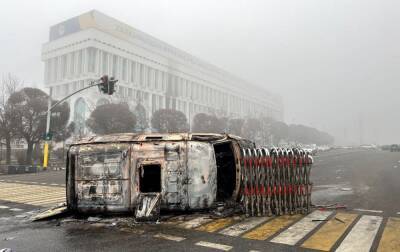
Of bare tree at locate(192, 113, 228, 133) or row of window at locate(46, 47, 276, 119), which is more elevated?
row of window at locate(46, 47, 276, 119)

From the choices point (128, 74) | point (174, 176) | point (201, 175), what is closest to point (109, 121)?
point (174, 176)

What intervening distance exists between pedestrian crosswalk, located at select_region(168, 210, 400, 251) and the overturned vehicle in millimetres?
536

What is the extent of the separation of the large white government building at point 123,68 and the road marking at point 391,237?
72267 mm

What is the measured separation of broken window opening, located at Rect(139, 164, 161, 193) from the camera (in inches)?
332

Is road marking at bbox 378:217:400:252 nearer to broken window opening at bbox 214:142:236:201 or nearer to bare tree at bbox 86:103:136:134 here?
A: broken window opening at bbox 214:142:236:201

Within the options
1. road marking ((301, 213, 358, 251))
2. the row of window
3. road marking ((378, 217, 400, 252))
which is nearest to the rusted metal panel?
road marking ((301, 213, 358, 251))

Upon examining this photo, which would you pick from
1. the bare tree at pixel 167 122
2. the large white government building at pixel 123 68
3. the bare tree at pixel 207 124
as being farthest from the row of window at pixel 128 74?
the bare tree at pixel 167 122

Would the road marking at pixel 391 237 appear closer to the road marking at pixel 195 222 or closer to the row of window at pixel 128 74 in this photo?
the road marking at pixel 195 222

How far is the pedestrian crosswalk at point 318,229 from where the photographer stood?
5.65 meters

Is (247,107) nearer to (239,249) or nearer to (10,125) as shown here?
(10,125)

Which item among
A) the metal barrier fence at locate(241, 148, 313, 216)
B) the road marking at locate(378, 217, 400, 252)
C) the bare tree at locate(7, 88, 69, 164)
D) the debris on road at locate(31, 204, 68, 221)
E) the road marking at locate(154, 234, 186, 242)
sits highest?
the bare tree at locate(7, 88, 69, 164)

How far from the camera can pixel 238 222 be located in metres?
7.29

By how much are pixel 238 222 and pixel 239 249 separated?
1918mm

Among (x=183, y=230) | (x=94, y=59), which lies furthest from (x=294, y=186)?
(x=94, y=59)
